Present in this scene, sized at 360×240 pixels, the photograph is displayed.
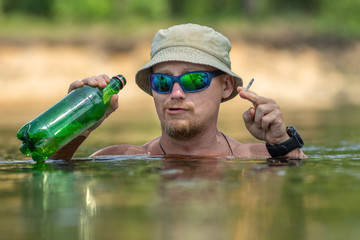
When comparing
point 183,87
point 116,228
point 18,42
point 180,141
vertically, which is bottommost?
point 116,228

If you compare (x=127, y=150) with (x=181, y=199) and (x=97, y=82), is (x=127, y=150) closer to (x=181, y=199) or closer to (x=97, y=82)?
(x=97, y=82)

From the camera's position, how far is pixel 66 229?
8.14ft

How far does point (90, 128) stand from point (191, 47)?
0.92 m

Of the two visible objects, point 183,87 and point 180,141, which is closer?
point 183,87

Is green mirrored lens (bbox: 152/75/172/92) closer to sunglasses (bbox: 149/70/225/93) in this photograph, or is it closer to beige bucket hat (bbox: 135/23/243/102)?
sunglasses (bbox: 149/70/225/93)

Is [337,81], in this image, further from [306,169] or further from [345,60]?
[306,169]

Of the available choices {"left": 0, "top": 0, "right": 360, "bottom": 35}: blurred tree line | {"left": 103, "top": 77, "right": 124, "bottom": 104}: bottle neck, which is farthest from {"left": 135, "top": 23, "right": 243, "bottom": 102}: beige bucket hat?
{"left": 0, "top": 0, "right": 360, "bottom": 35}: blurred tree line

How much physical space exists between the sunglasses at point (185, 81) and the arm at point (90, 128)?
32cm

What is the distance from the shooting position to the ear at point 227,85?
4.93 m

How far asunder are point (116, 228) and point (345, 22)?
2674cm

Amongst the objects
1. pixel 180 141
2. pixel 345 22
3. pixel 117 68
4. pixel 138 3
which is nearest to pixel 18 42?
pixel 117 68

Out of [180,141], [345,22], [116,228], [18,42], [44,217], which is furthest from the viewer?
[345,22]

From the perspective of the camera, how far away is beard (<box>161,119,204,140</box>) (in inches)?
179

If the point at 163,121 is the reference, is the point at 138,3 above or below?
above
